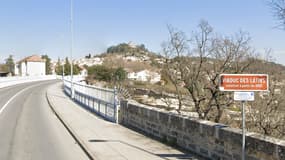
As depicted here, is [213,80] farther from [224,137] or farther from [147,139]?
[224,137]

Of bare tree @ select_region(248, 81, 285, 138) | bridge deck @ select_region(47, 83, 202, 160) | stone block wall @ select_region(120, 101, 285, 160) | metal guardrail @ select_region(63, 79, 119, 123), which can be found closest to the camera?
stone block wall @ select_region(120, 101, 285, 160)

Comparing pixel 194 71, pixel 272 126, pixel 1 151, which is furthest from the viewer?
pixel 194 71

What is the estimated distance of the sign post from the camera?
272 inches

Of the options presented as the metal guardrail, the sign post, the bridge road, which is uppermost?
the sign post

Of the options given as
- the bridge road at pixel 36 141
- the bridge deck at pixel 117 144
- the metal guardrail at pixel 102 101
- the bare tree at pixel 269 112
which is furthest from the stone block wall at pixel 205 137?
the bare tree at pixel 269 112

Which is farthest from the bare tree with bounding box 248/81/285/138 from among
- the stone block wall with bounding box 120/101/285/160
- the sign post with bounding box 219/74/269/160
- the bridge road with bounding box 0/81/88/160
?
the sign post with bounding box 219/74/269/160

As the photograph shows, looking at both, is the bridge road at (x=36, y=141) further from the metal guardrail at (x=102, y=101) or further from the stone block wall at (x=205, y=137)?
the stone block wall at (x=205, y=137)

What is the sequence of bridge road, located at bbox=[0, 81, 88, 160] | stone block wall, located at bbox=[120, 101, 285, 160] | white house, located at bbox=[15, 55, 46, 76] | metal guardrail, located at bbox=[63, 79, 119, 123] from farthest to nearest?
white house, located at bbox=[15, 55, 46, 76], metal guardrail, located at bbox=[63, 79, 119, 123], bridge road, located at bbox=[0, 81, 88, 160], stone block wall, located at bbox=[120, 101, 285, 160]

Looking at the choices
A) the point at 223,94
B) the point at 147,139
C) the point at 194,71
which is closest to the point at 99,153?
the point at 147,139

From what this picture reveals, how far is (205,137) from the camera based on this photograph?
9328 millimetres

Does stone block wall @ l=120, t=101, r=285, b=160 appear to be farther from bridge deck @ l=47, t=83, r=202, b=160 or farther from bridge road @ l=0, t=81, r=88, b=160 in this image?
bridge road @ l=0, t=81, r=88, b=160

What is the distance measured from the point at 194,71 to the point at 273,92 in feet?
20.2

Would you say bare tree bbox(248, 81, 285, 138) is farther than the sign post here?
Yes

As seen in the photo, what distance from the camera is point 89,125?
1684 centimetres
